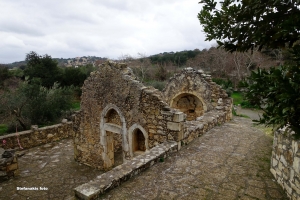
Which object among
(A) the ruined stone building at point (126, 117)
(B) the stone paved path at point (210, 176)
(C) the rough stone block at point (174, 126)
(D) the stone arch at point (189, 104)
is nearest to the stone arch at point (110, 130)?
(A) the ruined stone building at point (126, 117)

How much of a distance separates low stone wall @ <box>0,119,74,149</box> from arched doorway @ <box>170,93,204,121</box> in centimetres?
641

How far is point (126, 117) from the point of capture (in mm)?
6812

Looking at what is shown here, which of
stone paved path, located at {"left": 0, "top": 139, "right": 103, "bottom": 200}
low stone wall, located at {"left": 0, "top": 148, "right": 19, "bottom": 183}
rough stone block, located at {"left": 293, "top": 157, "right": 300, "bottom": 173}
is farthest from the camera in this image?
low stone wall, located at {"left": 0, "top": 148, "right": 19, "bottom": 183}

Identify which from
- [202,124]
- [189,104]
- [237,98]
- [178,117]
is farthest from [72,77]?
[178,117]

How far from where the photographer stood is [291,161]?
11.8ft

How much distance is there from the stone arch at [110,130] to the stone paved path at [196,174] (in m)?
0.76

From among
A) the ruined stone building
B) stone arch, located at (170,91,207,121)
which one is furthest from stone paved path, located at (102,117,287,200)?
stone arch, located at (170,91,207,121)

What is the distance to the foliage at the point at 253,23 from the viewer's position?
1963 mm

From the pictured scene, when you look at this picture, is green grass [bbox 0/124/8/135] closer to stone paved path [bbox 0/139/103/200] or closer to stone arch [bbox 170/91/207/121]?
stone paved path [bbox 0/139/103/200]

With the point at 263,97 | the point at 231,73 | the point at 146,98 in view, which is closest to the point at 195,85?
the point at 146,98

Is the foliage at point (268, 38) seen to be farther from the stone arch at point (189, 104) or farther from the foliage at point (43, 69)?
the foliage at point (43, 69)

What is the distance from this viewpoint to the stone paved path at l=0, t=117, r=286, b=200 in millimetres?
3779

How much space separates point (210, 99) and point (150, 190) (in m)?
7.63

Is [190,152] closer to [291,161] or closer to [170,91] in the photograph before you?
[291,161]
